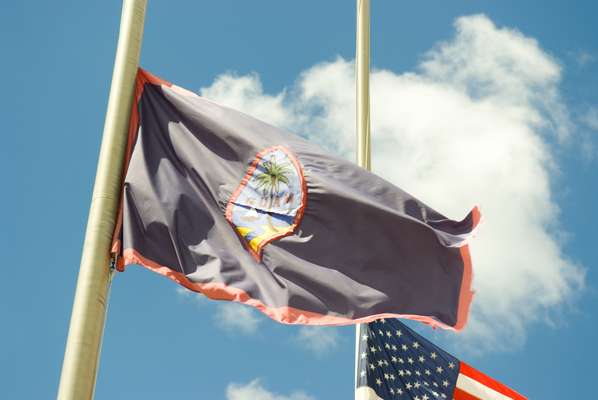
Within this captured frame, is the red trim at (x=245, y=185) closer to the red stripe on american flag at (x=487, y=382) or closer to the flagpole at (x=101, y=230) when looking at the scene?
the flagpole at (x=101, y=230)

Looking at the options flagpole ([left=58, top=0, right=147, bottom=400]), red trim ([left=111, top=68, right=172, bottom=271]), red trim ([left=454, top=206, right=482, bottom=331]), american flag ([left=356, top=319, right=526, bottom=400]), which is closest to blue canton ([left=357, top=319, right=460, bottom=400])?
american flag ([left=356, top=319, right=526, bottom=400])

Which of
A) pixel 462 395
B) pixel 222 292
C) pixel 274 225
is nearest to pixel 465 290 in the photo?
pixel 274 225

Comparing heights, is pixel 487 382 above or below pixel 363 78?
below

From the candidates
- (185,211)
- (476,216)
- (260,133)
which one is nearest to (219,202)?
(185,211)

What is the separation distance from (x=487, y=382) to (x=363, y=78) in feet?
16.7

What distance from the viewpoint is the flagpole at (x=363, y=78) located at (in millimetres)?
15577

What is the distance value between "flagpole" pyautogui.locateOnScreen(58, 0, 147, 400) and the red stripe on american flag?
27.9ft

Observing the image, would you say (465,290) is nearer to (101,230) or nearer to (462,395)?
(101,230)

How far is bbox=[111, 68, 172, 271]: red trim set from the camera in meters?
8.48

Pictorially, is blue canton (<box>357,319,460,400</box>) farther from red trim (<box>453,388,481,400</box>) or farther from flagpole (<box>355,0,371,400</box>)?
flagpole (<box>355,0,371,400</box>)

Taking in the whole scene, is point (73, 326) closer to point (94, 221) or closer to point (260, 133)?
point (94, 221)

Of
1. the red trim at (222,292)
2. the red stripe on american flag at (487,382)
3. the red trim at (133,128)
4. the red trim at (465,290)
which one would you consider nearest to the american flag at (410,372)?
the red stripe on american flag at (487,382)

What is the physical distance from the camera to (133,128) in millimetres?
9242

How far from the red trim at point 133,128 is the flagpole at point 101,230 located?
0.17 feet
